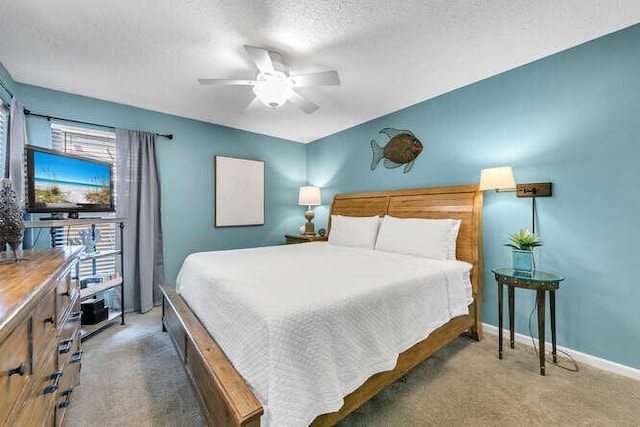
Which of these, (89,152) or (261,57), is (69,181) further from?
(261,57)

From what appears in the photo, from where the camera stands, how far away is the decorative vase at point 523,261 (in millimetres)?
2082

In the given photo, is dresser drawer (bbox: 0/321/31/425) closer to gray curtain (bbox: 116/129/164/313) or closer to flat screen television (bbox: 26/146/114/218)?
flat screen television (bbox: 26/146/114/218)

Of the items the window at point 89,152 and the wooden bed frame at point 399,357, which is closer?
the wooden bed frame at point 399,357

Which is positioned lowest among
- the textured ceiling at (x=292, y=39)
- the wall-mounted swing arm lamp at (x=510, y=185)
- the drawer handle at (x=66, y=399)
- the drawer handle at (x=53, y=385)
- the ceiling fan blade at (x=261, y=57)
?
the drawer handle at (x=66, y=399)

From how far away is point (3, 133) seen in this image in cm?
243

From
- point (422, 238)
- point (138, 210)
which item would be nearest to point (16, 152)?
point (138, 210)

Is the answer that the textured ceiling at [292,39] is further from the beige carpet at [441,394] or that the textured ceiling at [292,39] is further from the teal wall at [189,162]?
the beige carpet at [441,394]

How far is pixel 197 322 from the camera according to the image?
183 cm

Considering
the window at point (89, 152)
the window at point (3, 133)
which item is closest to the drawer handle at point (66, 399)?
the window at point (89, 152)

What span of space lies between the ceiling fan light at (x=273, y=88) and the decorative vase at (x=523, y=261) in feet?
7.65

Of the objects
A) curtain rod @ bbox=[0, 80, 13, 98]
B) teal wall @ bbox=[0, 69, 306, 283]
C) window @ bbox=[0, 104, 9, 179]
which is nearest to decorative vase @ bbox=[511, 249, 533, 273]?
teal wall @ bbox=[0, 69, 306, 283]

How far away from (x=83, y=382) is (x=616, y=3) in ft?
14.8

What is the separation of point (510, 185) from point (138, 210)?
4084 mm

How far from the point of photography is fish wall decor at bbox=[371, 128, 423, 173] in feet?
11.1
